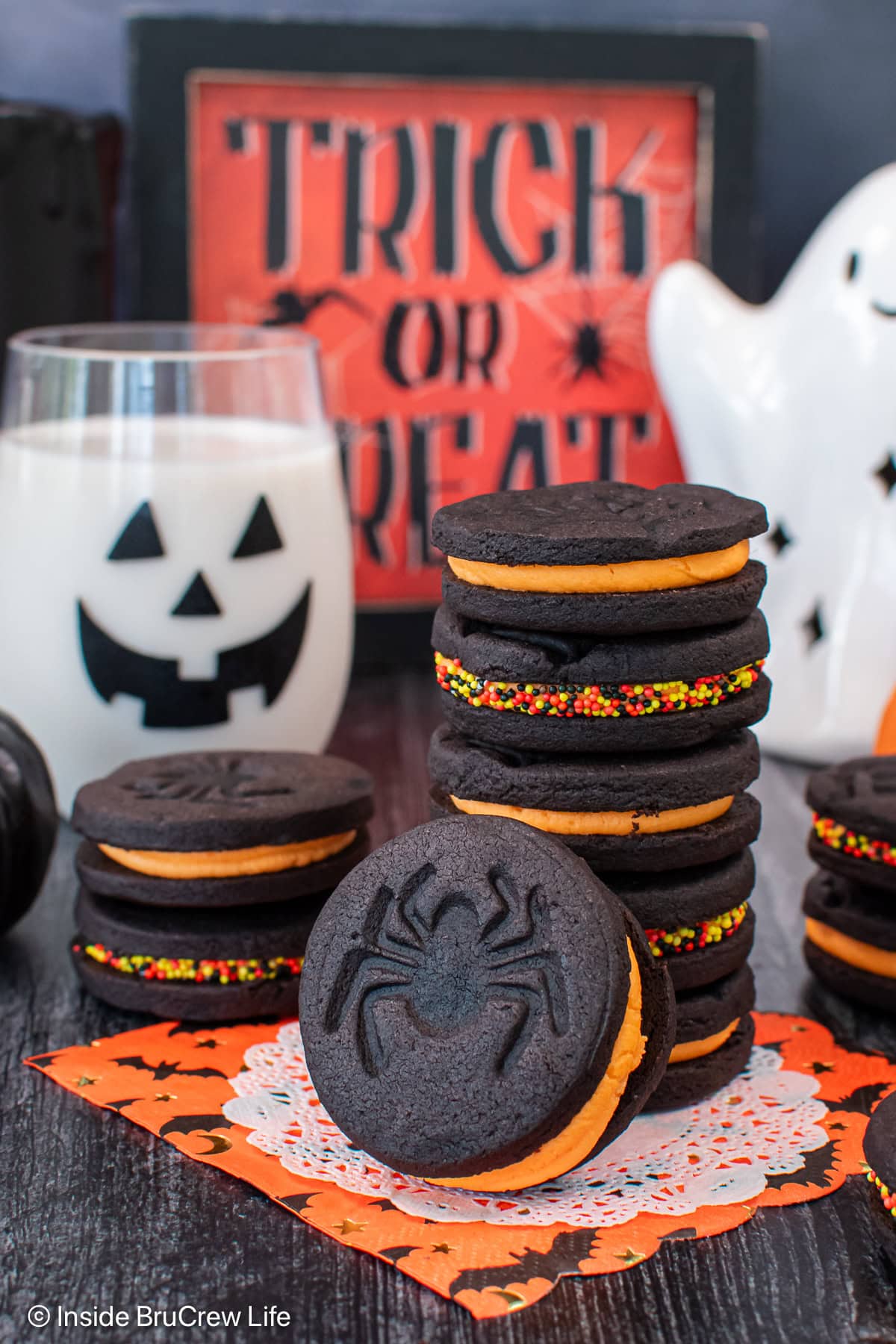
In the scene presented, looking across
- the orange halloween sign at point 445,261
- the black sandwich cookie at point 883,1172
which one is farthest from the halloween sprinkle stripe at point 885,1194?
the orange halloween sign at point 445,261

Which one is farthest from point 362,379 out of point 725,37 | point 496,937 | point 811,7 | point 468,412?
point 496,937

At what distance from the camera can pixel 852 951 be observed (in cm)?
107

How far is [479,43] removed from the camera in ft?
5.57

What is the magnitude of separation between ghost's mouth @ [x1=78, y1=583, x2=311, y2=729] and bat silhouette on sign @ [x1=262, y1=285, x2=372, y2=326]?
48cm

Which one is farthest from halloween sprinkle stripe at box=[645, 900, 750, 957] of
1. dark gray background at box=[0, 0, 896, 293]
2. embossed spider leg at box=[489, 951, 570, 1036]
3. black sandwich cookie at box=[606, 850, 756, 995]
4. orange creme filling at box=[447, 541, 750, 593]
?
dark gray background at box=[0, 0, 896, 293]

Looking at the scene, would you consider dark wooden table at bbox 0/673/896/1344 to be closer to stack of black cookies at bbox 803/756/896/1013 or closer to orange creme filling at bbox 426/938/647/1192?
orange creme filling at bbox 426/938/647/1192

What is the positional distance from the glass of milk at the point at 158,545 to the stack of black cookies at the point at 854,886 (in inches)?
19.5

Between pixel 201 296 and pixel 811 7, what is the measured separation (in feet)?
2.60

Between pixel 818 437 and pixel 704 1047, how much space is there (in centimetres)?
77

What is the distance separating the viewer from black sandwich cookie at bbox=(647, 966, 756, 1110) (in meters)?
0.93

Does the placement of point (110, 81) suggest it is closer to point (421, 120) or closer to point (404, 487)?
point (421, 120)

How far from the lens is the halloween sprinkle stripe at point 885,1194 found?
0.75 m

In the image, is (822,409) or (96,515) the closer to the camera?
(96,515)

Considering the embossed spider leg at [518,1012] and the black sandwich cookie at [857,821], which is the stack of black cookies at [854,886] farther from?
the embossed spider leg at [518,1012]
